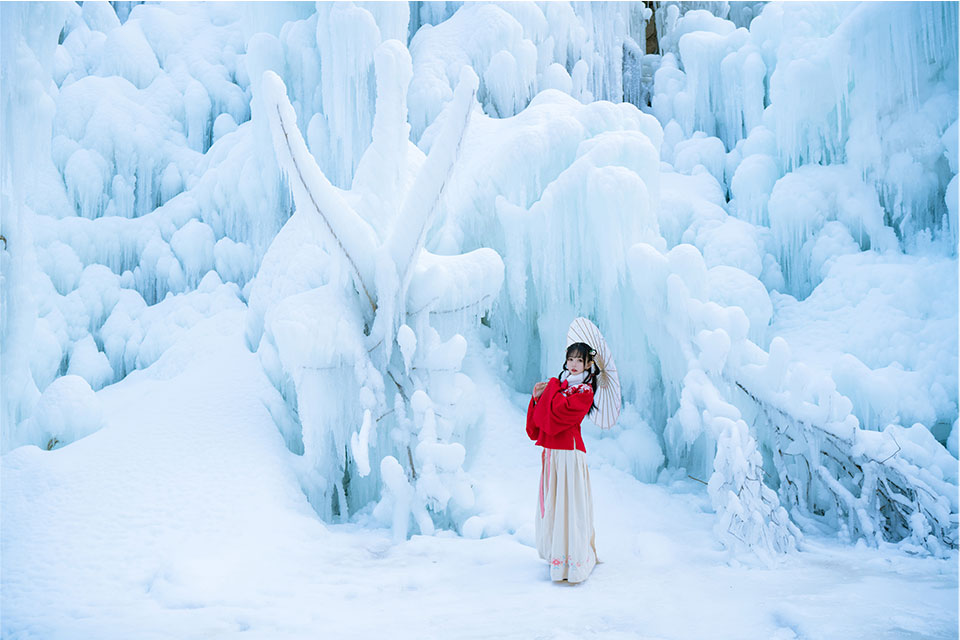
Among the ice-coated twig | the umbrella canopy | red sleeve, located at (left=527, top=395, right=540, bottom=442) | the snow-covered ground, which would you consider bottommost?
the snow-covered ground

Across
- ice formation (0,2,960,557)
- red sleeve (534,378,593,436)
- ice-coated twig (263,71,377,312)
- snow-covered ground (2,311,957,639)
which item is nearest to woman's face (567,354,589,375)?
red sleeve (534,378,593,436)

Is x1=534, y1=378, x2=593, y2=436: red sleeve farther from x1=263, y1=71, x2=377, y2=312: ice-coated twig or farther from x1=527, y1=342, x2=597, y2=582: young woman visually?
x1=263, y1=71, x2=377, y2=312: ice-coated twig

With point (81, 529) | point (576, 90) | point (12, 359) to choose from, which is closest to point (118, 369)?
point (12, 359)

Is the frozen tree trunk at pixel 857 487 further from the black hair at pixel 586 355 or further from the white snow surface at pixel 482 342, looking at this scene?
the black hair at pixel 586 355

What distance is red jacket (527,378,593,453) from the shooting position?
3383mm

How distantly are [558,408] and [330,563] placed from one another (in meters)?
1.74

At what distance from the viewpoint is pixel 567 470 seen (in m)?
3.45

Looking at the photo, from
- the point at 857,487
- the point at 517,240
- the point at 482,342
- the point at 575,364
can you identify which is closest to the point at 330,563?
the point at 575,364

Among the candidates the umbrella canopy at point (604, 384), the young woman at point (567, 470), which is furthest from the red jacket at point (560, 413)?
the umbrella canopy at point (604, 384)

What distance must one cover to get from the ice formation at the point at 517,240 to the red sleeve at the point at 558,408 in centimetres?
115

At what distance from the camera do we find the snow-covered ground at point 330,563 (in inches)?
114

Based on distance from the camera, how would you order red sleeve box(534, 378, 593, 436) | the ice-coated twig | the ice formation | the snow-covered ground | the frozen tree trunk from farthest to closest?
1. the ice formation
2. the ice-coated twig
3. the frozen tree trunk
4. red sleeve box(534, 378, 593, 436)
5. the snow-covered ground

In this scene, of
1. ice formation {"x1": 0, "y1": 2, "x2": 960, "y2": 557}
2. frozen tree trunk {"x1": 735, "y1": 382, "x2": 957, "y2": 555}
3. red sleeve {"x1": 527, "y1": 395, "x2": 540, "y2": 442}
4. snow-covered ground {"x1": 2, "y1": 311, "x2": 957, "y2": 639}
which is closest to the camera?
snow-covered ground {"x1": 2, "y1": 311, "x2": 957, "y2": 639}

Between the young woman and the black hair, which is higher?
the black hair
